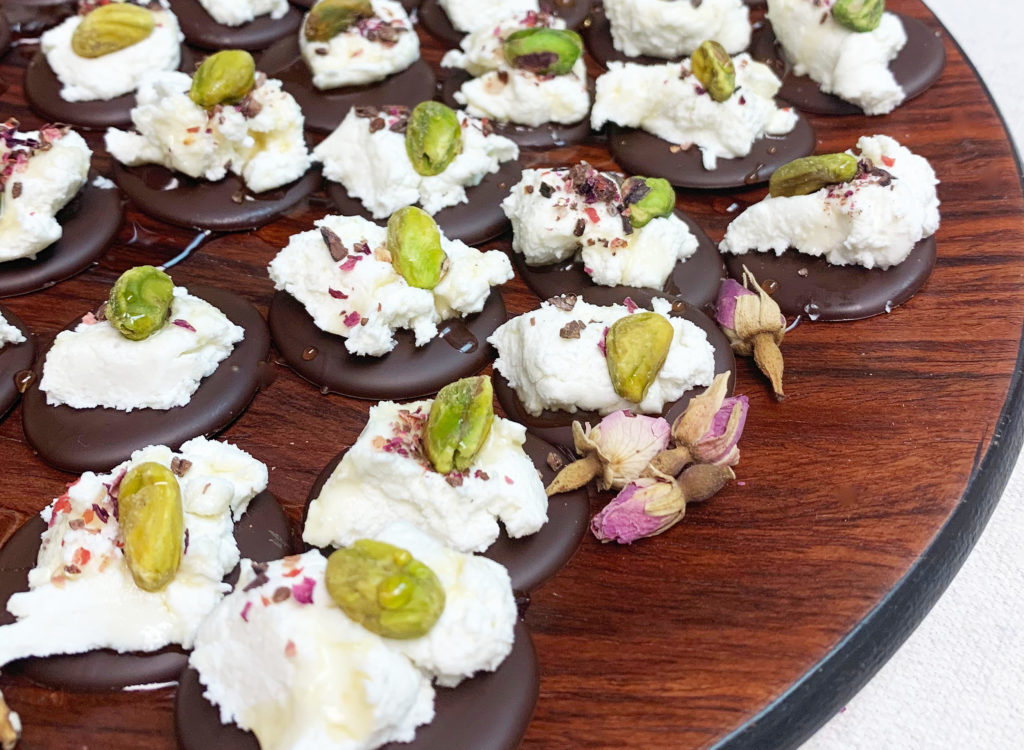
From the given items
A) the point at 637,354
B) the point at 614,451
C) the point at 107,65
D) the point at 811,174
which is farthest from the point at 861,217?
the point at 107,65

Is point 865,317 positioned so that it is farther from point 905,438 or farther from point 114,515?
point 114,515

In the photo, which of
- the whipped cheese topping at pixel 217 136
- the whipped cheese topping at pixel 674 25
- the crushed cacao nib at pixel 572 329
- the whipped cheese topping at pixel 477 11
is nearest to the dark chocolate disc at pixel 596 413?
the crushed cacao nib at pixel 572 329

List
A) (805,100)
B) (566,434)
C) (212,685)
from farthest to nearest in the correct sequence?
(805,100)
(566,434)
(212,685)

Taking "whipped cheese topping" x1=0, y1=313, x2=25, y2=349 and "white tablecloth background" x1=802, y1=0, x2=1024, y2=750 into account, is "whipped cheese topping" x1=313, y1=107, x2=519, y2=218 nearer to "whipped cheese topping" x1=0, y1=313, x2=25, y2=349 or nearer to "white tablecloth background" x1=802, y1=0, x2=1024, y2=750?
"whipped cheese topping" x1=0, y1=313, x2=25, y2=349

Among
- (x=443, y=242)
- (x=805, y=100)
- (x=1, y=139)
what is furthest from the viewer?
(x=805, y=100)

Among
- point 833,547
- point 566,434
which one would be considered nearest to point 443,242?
point 566,434

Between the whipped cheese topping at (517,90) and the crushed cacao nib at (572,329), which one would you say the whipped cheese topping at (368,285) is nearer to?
the crushed cacao nib at (572,329)

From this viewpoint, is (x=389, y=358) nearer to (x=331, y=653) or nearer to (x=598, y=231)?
(x=598, y=231)
